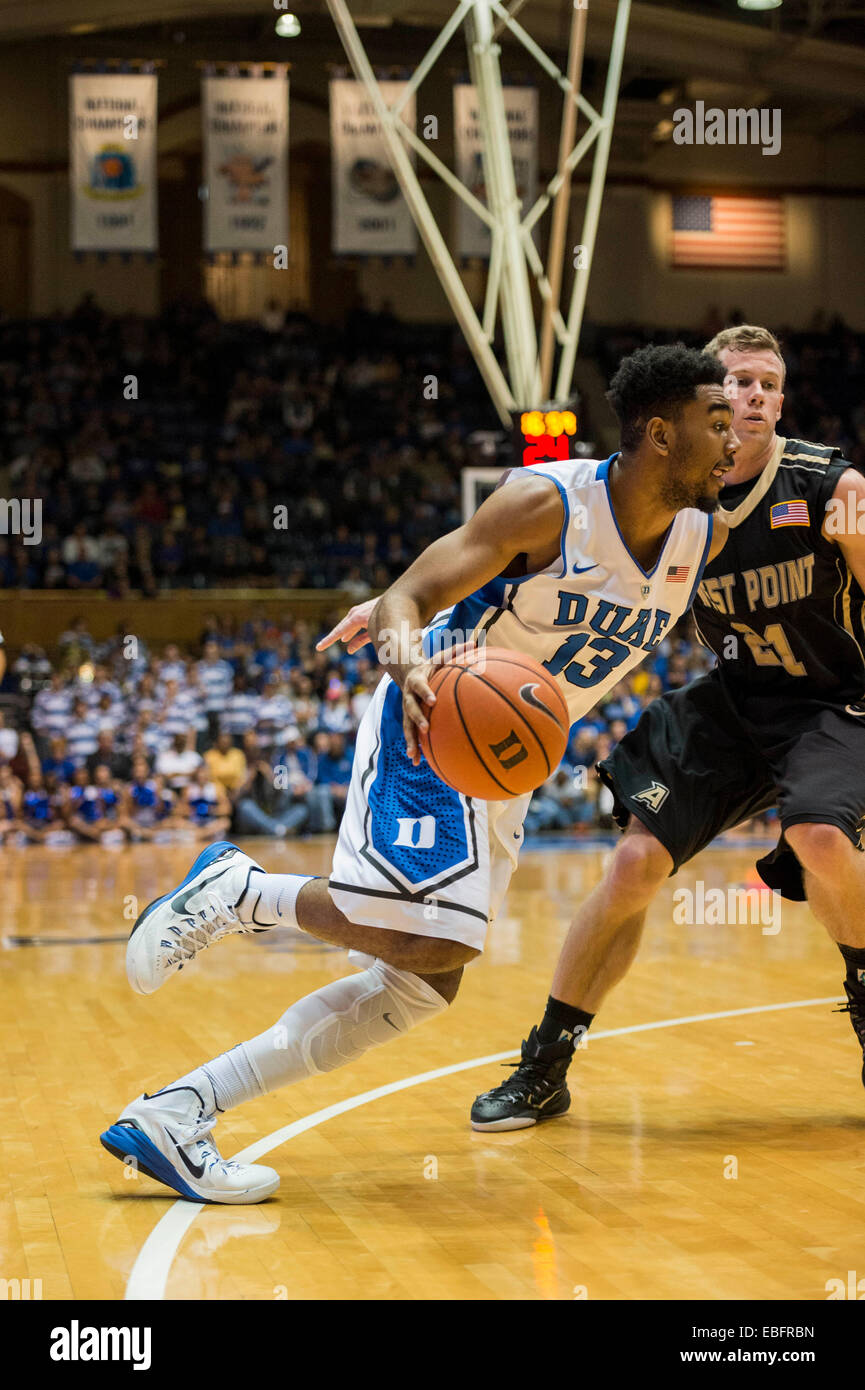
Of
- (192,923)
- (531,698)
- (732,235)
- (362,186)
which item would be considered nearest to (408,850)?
(531,698)

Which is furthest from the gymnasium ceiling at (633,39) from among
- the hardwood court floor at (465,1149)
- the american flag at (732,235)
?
the hardwood court floor at (465,1149)

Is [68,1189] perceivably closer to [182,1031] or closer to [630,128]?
[182,1031]

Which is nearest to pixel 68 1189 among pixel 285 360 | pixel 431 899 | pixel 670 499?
pixel 431 899

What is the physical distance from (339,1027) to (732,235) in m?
24.5

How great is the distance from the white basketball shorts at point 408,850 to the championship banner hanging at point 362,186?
14097 mm

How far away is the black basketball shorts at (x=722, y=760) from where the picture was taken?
4000mm

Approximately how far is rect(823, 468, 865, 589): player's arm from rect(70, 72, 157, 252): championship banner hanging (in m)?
14.2

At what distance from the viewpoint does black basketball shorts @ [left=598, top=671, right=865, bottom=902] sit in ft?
13.1

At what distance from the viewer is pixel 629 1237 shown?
3.09m

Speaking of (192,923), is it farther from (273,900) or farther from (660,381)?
(660,381)


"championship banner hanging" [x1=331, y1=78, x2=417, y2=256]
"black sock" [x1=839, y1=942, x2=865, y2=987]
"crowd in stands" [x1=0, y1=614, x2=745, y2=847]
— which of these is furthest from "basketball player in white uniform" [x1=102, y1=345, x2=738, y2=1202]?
"championship banner hanging" [x1=331, y1=78, x2=417, y2=256]

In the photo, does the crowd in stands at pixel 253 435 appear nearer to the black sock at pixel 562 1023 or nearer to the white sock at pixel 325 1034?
the black sock at pixel 562 1023

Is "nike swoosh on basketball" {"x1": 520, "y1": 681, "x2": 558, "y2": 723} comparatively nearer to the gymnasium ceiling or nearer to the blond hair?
the blond hair

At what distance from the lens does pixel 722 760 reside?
4.17 m
